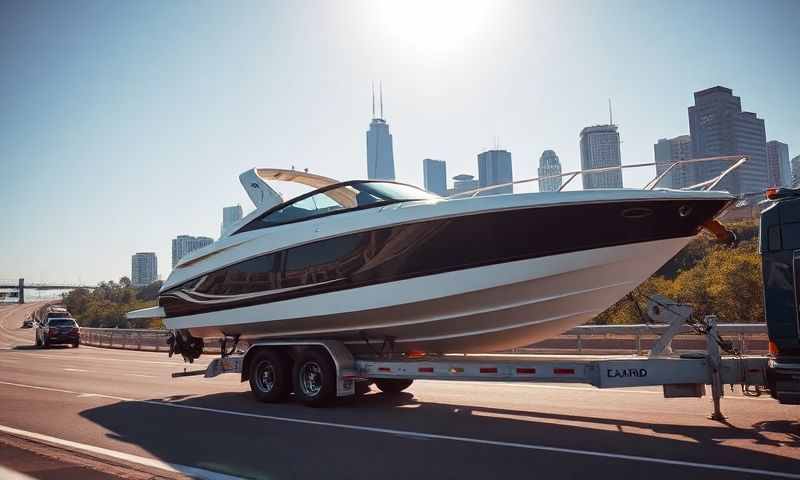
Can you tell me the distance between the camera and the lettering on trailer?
251 inches

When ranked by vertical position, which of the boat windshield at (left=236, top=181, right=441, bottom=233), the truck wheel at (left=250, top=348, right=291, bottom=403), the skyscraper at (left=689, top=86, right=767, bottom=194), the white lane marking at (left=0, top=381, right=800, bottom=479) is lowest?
the white lane marking at (left=0, top=381, right=800, bottom=479)

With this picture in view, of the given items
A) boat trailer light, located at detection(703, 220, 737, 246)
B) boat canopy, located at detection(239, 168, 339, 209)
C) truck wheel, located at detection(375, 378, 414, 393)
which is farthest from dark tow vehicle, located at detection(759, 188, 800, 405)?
boat canopy, located at detection(239, 168, 339, 209)

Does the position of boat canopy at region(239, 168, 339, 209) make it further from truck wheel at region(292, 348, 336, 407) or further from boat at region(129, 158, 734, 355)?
truck wheel at region(292, 348, 336, 407)

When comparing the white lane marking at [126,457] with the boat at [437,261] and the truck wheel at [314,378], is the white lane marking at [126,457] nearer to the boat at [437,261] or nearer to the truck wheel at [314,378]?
the truck wheel at [314,378]

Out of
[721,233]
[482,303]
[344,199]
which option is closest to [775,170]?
[721,233]

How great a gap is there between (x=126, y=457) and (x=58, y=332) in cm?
2605

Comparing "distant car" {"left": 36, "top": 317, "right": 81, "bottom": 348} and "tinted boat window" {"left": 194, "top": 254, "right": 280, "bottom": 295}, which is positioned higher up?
"tinted boat window" {"left": 194, "top": 254, "right": 280, "bottom": 295}

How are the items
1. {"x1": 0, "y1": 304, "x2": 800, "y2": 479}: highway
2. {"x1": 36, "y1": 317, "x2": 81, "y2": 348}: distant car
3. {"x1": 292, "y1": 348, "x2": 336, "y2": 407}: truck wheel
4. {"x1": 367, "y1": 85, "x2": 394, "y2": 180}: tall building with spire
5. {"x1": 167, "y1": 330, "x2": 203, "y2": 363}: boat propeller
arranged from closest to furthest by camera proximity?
{"x1": 0, "y1": 304, "x2": 800, "y2": 479}: highway, {"x1": 292, "y1": 348, "x2": 336, "y2": 407}: truck wheel, {"x1": 167, "y1": 330, "x2": 203, "y2": 363}: boat propeller, {"x1": 367, "y1": 85, "x2": 394, "y2": 180}: tall building with spire, {"x1": 36, "y1": 317, "x2": 81, "y2": 348}: distant car

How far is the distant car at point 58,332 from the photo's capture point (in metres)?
28.0

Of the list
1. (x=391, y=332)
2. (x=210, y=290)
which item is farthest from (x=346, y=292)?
(x=210, y=290)

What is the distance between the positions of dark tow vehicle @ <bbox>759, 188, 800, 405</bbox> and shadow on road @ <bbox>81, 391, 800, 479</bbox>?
593 millimetres

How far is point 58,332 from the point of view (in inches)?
1105

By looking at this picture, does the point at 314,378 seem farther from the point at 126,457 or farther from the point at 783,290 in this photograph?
the point at 783,290

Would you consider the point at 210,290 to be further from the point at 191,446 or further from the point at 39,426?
the point at 191,446
